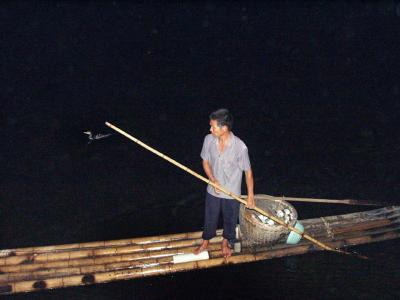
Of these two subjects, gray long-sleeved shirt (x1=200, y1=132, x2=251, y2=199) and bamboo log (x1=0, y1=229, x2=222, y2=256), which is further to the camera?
bamboo log (x1=0, y1=229, x2=222, y2=256)

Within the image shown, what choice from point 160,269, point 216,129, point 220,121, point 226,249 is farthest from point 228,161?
point 160,269

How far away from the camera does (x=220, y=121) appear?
16.1 ft

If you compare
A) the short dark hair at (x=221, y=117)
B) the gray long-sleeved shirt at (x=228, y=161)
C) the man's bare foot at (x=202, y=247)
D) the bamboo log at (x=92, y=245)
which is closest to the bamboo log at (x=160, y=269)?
the man's bare foot at (x=202, y=247)

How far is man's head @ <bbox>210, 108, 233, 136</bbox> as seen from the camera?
16.0 ft

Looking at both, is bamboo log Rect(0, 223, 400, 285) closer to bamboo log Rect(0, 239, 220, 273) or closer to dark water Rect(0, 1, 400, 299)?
bamboo log Rect(0, 239, 220, 273)

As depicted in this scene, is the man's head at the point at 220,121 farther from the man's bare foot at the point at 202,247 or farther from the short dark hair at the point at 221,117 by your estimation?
the man's bare foot at the point at 202,247

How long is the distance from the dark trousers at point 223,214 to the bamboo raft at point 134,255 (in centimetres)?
40

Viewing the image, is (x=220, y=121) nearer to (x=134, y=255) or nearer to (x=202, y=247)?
(x=202, y=247)

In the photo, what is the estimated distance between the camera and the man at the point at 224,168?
5.07 meters

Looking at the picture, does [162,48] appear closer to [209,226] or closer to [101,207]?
[101,207]

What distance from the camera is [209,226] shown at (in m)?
5.79

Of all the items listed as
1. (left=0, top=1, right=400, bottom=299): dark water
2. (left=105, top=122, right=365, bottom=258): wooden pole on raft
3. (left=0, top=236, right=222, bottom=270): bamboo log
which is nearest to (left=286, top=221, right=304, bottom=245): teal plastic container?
(left=105, top=122, right=365, bottom=258): wooden pole on raft

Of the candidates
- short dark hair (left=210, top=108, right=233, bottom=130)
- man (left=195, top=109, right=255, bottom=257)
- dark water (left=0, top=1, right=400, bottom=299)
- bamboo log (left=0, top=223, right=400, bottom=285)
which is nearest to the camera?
short dark hair (left=210, top=108, right=233, bottom=130)

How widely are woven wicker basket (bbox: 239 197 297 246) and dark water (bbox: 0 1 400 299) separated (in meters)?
0.67
